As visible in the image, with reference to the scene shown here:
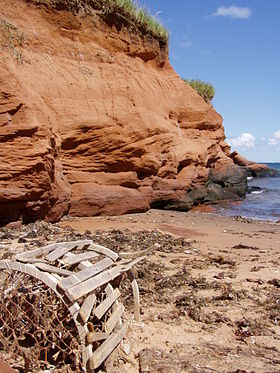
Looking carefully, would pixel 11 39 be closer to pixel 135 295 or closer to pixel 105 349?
pixel 135 295

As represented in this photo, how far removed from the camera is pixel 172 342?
351cm

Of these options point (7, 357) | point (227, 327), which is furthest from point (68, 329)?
point (227, 327)

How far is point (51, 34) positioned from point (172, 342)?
8508 mm

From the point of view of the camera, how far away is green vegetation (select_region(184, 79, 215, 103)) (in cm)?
1739

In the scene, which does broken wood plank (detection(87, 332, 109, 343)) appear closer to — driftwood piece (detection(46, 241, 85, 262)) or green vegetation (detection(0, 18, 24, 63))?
driftwood piece (detection(46, 241, 85, 262))

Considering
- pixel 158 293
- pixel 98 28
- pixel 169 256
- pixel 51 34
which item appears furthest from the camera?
pixel 98 28

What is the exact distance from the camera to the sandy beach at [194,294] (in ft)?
10.6

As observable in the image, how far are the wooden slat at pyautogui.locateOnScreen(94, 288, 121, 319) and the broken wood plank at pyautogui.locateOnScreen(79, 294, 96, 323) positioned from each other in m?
0.17

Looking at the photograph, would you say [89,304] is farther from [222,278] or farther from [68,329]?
[222,278]

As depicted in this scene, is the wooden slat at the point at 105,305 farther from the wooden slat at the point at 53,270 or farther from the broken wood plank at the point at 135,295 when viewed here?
the broken wood plank at the point at 135,295

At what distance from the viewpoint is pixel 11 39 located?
8875 mm

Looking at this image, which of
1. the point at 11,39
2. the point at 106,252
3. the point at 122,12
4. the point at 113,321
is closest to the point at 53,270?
the point at 113,321

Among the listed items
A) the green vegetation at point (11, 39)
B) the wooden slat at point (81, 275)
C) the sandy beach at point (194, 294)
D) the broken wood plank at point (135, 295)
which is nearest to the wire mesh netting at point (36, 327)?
the wooden slat at point (81, 275)

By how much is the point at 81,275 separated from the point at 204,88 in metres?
15.8
